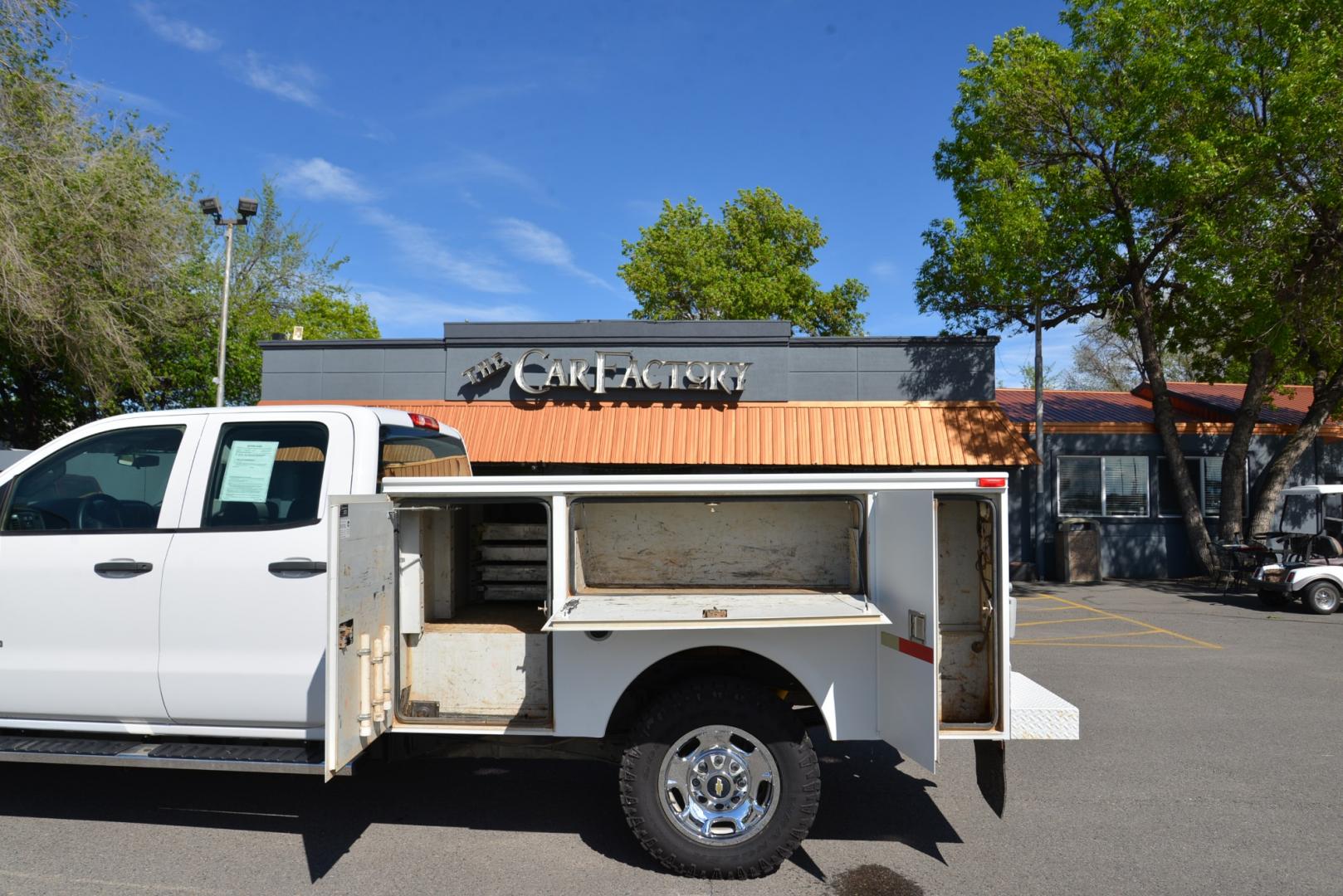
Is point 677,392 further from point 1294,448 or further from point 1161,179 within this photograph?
point 1294,448

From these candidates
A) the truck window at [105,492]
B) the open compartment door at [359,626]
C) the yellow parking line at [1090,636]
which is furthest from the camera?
the yellow parking line at [1090,636]

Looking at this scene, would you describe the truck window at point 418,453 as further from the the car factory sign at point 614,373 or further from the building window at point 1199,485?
the building window at point 1199,485

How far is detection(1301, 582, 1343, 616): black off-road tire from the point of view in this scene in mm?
13297

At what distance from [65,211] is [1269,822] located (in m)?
18.9

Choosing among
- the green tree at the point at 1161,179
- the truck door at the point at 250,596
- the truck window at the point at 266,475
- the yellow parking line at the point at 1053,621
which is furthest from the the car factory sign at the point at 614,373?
the truck door at the point at 250,596

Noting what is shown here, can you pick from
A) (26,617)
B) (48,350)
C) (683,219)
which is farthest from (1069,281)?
(683,219)

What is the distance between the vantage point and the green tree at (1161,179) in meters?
14.1

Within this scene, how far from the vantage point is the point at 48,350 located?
53.4 ft

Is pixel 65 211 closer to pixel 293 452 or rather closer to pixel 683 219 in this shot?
pixel 293 452

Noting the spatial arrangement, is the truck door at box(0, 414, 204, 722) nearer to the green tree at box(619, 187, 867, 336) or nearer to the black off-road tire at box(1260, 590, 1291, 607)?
the black off-road tire at box(1260, 590, 1291, 607)

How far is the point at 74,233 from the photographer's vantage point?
1517 centimetres

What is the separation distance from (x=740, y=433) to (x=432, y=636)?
11.7 m

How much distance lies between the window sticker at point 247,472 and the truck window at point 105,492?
33cm

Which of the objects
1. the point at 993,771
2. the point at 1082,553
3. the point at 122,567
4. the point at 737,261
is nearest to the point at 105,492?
the point at 122,567
